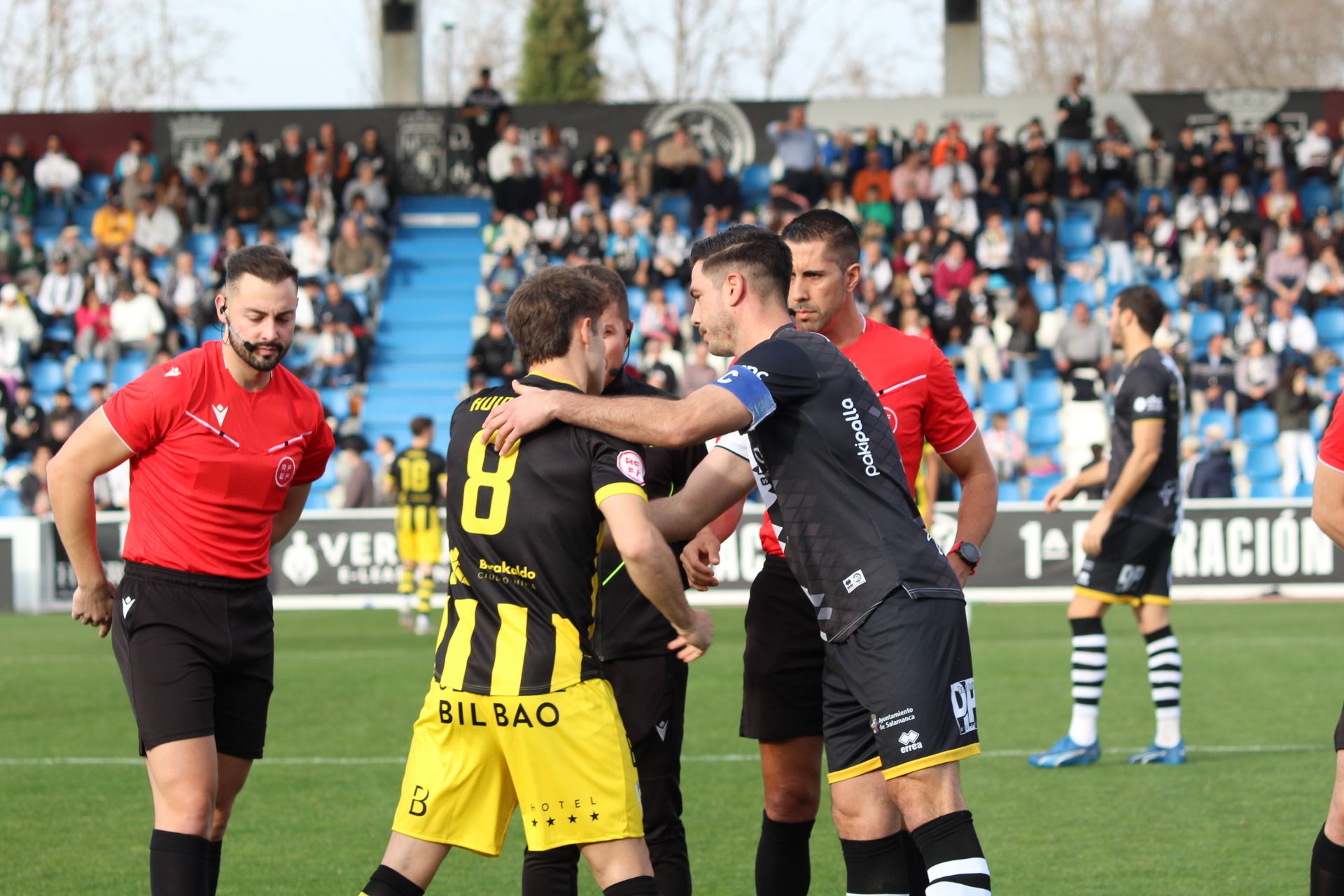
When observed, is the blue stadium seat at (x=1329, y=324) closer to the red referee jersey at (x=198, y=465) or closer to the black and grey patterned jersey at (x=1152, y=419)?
the black and grey patterned jersey at (x=1152, y=419)

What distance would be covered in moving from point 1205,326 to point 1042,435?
142 inches

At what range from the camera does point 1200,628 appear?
15.9m

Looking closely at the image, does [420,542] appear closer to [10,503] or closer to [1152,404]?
[10,503]

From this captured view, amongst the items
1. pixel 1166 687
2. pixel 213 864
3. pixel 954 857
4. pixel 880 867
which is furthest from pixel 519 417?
pixel 1166 687

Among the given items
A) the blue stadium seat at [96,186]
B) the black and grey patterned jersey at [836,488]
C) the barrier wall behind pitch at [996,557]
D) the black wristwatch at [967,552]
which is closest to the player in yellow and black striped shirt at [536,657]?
the black and grey patterned jersey at [836,488]

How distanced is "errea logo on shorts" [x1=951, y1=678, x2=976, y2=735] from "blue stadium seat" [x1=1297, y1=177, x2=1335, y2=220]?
2497 cm

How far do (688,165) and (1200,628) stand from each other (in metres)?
14.0

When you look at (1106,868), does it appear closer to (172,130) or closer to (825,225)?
(825,225)

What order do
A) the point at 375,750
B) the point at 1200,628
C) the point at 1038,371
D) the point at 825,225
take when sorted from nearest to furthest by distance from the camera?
the point at 825,225, the point at 375,750, the point at 1200,628, the point at 1038,371

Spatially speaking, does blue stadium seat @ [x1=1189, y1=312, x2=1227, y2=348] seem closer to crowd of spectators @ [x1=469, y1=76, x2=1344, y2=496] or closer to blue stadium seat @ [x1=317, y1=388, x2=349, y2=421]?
crowd of spectators @ [x1=469, y1=76, x2=1344, y2=496]

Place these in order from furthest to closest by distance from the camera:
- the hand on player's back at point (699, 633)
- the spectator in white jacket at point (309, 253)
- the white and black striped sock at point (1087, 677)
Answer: the spectator in white jacket at point (309, 253) → the white and black striped sock at point (1087, 677) → the hand on player's back at point (699, 633)

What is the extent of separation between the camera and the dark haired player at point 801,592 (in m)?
5.37

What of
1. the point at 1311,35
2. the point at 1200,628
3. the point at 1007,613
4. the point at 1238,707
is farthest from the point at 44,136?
the point at 1311,35

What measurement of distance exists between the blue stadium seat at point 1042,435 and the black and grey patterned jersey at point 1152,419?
1401cm
